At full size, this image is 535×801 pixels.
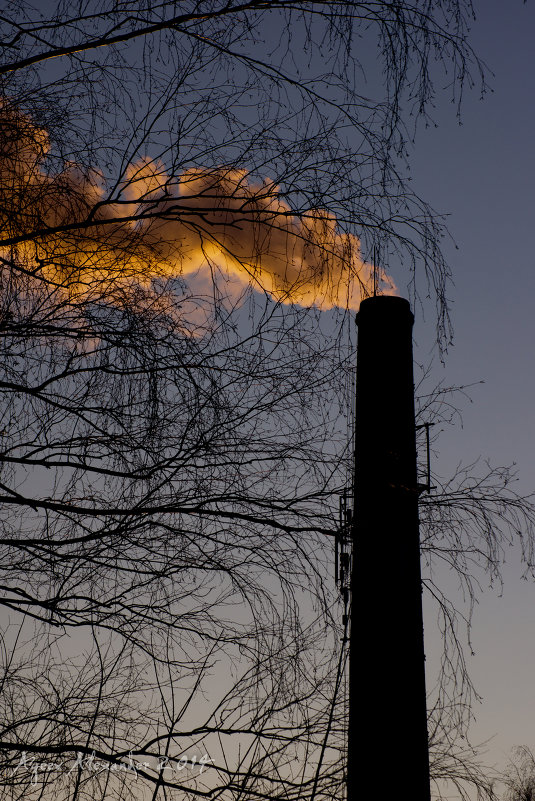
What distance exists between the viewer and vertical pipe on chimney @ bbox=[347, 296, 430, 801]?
384 centimetres

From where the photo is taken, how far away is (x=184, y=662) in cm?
388

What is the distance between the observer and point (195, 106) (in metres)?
3.53

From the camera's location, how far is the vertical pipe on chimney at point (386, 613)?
151 inches

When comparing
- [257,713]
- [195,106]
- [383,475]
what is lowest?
[257,713]

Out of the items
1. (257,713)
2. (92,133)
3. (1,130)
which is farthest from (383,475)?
(1,130)

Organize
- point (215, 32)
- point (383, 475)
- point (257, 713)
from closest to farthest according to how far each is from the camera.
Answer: point (215, 32) < point (257, 713) < point (383, 475)

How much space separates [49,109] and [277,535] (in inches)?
91.7

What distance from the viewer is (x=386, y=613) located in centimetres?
407

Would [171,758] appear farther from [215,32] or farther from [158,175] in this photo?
[215,32]

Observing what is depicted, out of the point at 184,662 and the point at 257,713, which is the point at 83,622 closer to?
the point at 184,662

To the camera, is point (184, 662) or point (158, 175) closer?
point (158, 175)

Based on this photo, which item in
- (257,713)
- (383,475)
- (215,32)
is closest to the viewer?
(215,32)

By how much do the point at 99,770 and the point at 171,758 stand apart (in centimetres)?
34

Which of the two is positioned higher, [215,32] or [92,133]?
[215,32]
